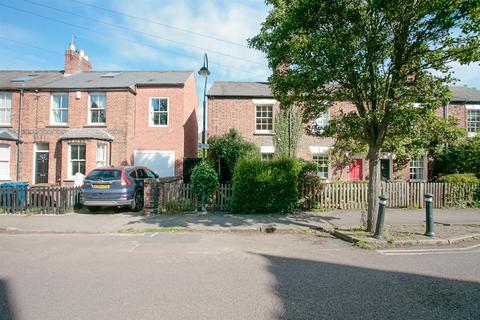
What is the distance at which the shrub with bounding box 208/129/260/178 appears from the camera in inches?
656

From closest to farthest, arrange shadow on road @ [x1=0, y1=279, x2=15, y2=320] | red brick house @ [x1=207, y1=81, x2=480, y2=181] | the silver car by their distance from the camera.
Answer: shadow on road @ [x1=0, y1=279, x2=15, y2=320], the silver car, red brick house @ [x1=207, y1=81, x2=480, y2=181]

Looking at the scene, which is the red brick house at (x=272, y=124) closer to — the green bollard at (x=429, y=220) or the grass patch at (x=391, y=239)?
the green bollard at (x=429, y=220)

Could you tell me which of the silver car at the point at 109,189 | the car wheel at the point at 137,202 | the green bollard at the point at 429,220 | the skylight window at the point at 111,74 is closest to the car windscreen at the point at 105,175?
the silver car at the point at 109,189

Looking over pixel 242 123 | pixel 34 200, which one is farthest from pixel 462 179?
pixel 34 200

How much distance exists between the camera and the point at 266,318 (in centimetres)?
353

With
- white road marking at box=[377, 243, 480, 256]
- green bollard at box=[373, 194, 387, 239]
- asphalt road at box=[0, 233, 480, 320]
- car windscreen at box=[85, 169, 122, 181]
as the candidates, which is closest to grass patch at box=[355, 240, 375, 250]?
white road marking at box=[377, 243, 480, 256]

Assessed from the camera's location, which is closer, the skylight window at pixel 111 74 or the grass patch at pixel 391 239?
the grass patch at pixel 391 239

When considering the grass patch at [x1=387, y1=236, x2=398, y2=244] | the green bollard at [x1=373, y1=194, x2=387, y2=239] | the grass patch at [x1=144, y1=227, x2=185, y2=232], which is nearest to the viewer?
the grass patch at [x1=387, y1=236, x2=398, y2=244]

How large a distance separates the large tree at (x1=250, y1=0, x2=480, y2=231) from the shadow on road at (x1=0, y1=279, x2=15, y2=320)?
696 cm

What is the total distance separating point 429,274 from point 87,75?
23.7 m

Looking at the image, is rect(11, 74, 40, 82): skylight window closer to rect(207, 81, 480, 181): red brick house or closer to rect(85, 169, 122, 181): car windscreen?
rect(207, 81, 480, 181): red brick house

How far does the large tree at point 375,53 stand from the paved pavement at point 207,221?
2413 mm

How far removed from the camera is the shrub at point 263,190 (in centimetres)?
1108

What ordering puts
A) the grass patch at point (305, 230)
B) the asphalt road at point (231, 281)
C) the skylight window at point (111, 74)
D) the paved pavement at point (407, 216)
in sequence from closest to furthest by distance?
the asphalt road at point (231, 281)
the grass patch at point (305, 230)
the paved pavement at point (407, 216)
the skylight window at point (111, 74)
